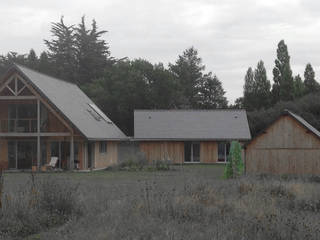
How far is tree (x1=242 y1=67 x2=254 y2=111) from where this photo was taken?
7000 centimetres

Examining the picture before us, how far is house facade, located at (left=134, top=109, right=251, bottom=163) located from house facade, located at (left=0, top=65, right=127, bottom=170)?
26.1ft

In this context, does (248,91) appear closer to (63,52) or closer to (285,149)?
(63,52)

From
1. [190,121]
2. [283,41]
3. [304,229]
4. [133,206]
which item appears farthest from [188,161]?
[304,229]

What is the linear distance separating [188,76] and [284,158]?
53116 mm

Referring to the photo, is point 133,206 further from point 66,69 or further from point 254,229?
point 66,69

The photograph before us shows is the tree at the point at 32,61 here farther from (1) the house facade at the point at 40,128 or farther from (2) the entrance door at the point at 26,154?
(2) the entrance door at the point at 26,154

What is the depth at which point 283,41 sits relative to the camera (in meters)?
→ 67.1

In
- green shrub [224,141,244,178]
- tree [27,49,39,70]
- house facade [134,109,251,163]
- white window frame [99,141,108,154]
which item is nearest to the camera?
green shrub [224,141,244,178]

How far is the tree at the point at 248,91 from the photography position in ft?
230

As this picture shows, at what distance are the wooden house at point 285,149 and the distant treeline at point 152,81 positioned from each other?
86.7 ft

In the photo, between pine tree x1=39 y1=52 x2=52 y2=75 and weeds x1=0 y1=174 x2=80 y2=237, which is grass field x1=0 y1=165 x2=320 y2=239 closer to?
weeds x1=0 y1=174 x2=80 y2=237

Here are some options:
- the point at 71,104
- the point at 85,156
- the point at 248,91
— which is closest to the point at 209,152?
the point at 85,156

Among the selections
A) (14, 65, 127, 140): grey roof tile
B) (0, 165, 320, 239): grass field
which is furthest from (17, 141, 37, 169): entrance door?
(0, 165, 320, 239): grass field

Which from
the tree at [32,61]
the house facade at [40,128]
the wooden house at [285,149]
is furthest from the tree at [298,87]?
the wooden house at [285,149]
